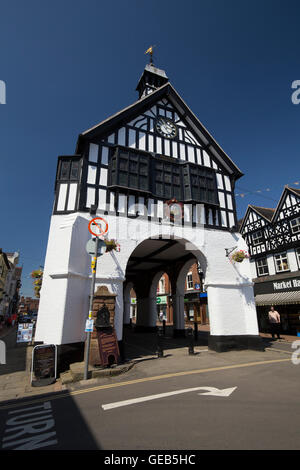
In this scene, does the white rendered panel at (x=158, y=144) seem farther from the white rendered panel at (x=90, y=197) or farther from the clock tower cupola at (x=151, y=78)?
the clock tower cupola at (x=151, y=78)

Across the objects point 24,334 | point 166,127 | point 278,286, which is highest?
point 166,127

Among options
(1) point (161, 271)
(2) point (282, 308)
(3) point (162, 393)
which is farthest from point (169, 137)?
(2) point (282, 308)

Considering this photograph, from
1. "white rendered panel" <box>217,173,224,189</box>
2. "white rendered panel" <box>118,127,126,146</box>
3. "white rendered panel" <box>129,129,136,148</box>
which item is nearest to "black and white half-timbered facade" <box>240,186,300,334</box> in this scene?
"white rendered panel" <box>217,173,224,189</box>

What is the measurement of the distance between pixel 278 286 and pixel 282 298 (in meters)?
1.22

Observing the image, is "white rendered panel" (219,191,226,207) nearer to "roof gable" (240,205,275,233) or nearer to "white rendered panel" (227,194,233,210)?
"white rendered panel" (227,194,233,210)

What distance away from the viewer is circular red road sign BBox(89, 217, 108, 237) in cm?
Result: 967

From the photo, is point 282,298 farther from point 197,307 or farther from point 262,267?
point 197,307

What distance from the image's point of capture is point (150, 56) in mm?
19078

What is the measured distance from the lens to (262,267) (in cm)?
2127

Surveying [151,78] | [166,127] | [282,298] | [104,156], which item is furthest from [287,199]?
[104,156]

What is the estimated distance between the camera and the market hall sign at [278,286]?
17.3 meters

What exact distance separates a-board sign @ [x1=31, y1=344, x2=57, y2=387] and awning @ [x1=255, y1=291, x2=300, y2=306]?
1587 cm

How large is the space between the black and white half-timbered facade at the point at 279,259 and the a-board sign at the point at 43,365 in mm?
15880

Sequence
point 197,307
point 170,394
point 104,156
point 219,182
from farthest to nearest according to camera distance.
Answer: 1. point 197,307
2. point 219,182
3. point 104,156
4. point 170,394
